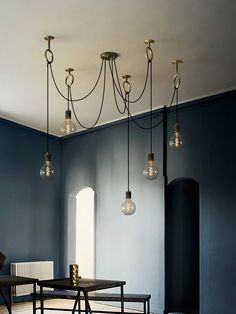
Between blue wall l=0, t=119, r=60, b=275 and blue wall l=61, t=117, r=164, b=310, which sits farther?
blue wall l=0, t=119, r=60, b=275

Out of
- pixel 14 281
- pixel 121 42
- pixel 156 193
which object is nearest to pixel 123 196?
pixel 156 193

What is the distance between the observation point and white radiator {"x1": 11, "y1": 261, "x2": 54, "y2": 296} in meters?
8.06

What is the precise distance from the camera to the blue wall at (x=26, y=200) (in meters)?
8.26

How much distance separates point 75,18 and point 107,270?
15.0ft

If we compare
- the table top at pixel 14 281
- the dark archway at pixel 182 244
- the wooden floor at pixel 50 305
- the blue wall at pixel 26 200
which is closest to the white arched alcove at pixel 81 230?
the blue wall at pixel 26 200

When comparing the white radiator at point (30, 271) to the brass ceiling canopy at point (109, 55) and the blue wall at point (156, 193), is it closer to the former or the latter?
the blue wall at point (156, 193)

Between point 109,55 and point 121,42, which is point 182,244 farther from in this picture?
point 121,42

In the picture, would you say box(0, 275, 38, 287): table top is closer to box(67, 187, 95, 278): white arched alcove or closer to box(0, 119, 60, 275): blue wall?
box(0, 119, 60, 275): blue wall

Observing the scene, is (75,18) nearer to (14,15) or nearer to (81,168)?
(14,15)

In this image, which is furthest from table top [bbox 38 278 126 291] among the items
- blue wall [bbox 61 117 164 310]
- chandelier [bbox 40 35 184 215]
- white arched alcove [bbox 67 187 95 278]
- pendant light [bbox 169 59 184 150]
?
white arched alcove [bbox 67 187 95 278]

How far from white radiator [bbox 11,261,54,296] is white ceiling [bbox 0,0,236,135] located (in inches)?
109

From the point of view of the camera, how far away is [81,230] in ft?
30.2

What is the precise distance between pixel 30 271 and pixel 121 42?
4616 mm

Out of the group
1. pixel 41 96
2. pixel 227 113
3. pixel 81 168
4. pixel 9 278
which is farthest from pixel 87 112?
pixel 9 278
